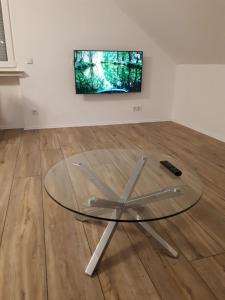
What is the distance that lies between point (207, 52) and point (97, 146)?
205 cm

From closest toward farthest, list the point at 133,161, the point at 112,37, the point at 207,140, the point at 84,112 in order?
1. the point at 133,161
2. the point at 207,140
3. the point at 112,37
4. the point at 84,112

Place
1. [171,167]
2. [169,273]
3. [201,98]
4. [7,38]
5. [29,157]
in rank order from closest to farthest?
[169,273], [171,167], [29,157], [7,38], [201,98]

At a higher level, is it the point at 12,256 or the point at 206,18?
the point at 206,18

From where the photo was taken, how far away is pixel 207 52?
11.1 ft

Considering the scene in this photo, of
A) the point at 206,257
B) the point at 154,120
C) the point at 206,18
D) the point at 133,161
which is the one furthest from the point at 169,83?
the point at 206,257

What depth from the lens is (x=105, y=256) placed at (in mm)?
1379

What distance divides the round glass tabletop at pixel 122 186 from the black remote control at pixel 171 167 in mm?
24

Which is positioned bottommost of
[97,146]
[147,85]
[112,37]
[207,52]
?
[97,146]

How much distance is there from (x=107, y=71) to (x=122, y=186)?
291 centimetres

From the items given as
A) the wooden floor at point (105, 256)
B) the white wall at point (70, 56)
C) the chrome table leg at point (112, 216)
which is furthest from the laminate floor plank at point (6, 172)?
the white wall at point (70, 56)

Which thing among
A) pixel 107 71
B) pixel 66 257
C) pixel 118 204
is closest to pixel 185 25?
pixel 107 71

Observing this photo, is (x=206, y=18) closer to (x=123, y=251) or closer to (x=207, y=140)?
(x=207, y=140)

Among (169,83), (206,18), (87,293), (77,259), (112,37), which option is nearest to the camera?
(87,293)

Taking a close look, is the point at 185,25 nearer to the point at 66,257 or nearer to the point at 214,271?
the point at 214,271
